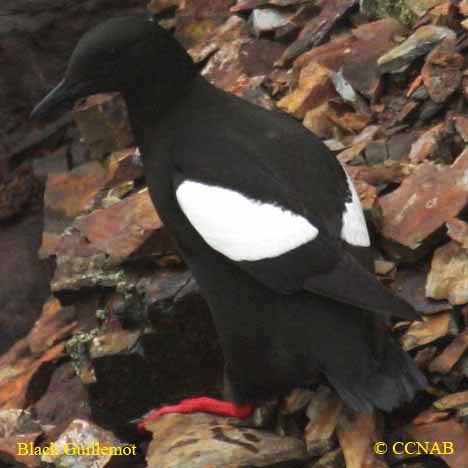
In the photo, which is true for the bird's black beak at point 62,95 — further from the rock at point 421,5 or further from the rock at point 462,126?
the rock at point 421,5

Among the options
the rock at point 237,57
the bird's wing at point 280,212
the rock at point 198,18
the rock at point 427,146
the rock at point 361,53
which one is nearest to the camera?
the bird's wing at point 280,212

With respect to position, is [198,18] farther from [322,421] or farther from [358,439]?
[358,439]

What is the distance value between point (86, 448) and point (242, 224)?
1296mm

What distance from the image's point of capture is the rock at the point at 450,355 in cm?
429

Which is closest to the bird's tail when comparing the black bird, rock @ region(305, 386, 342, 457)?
the black bird

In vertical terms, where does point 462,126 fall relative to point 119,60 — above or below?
below

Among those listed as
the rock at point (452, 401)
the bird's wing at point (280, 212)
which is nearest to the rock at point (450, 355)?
the rock at point (452, 401)

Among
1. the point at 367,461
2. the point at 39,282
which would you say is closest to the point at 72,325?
the point at 39,282

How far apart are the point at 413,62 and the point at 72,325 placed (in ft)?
6.63

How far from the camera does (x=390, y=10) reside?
20.7 ft

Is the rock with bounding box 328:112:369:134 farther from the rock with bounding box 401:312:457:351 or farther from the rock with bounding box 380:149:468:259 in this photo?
the rock with bounding box 401:312:457:351

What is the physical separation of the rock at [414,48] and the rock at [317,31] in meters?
0.68

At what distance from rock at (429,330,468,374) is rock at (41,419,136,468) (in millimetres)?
1281

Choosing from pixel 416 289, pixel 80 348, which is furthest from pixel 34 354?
pixel 416 289
